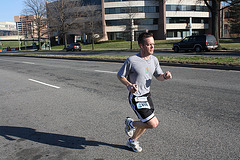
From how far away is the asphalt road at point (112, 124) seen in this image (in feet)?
11.1

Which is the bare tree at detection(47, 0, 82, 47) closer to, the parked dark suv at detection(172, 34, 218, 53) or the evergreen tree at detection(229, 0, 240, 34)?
the parked dark suv at detection(172, 34, 218, 53)

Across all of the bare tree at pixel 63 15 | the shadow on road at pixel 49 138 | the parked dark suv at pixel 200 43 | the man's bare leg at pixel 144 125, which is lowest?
the shadow on road at pixel 49 138

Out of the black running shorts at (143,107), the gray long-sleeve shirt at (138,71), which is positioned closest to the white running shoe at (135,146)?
the black running shorts at (143,107)

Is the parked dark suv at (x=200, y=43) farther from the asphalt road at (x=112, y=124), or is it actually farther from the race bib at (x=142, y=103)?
the race bib at (x=142, y=103)

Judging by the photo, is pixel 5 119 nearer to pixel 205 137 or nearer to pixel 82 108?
pixel 82 108

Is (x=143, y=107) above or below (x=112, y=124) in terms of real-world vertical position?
above

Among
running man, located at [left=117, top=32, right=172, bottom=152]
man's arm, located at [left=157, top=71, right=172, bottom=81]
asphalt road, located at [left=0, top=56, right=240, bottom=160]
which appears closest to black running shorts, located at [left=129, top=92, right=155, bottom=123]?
running man, located at [left=117, top=32, right=172, bottom=152]

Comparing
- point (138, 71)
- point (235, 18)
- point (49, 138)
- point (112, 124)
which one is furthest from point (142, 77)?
point (235, 18)

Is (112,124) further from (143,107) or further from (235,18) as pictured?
(235,18)

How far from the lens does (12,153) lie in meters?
3.51

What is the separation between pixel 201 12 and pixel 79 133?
70.8m

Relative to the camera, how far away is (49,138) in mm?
4004

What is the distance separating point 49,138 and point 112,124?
1.19 meters

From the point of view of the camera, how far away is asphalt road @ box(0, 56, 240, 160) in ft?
11.1
